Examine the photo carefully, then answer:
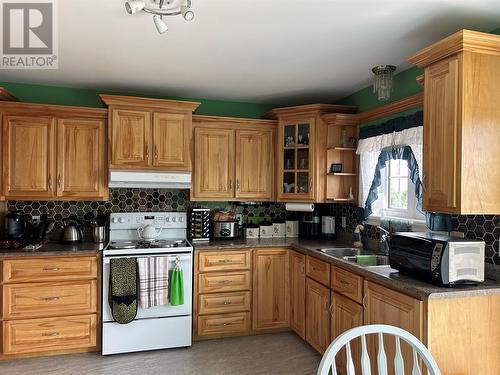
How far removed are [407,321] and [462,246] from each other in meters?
0.51

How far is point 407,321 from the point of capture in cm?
201

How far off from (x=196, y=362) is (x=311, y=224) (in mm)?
1820

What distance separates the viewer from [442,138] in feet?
6.85

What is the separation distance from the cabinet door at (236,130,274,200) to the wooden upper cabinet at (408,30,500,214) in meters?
1.98

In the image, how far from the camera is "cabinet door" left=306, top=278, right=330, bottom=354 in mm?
2885

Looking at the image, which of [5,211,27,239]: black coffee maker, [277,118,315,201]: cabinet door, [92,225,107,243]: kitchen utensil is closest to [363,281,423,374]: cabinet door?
[277,118,315,201]: cabinet door

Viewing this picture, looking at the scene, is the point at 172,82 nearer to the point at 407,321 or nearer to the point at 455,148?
the point at 455,148

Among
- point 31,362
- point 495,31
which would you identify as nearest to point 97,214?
point 31,362

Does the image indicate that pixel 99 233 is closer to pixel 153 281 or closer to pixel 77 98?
pixel 153 281

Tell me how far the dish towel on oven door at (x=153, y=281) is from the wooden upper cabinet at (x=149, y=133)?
2.91 feet

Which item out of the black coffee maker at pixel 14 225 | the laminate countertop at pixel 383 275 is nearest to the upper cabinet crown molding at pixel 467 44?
the laminate countertop at pixel 383 275

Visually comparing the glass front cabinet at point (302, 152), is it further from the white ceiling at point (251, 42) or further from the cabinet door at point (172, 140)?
the cabinet door at point (172, 140)

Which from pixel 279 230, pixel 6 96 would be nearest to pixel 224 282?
pixel 279 230

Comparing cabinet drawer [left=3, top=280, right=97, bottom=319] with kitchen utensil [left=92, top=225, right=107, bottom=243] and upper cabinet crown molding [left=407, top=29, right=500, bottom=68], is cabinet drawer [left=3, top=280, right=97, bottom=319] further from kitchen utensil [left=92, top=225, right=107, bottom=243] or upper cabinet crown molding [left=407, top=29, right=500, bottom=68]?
upper cabinet crown molding [left=407, top=29, right=500, bottom=68]
